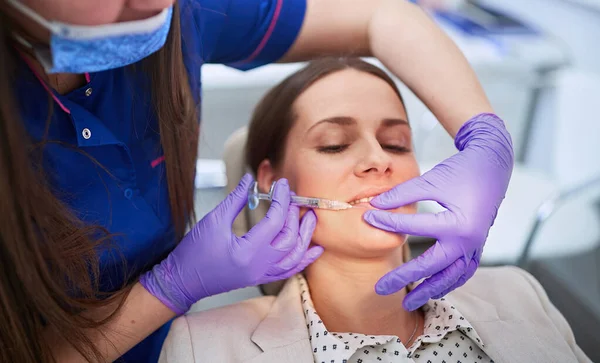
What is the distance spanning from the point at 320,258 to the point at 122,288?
435 mm

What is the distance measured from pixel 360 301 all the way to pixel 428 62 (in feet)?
1.81

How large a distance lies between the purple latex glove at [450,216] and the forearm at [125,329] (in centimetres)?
44

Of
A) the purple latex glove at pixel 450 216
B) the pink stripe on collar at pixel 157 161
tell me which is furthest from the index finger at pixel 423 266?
the pink stripe on collar at pixel 157 161

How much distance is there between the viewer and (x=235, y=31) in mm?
1344

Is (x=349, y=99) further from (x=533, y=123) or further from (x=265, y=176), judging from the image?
(x=533, y=123)

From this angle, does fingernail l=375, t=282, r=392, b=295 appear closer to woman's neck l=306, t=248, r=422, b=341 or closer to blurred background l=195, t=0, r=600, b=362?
woman's neck l=306, t=248, r=422, b=341

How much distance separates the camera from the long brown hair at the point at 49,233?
864 mm

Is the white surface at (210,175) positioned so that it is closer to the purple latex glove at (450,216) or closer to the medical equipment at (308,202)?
the medical equipment at (308,202)

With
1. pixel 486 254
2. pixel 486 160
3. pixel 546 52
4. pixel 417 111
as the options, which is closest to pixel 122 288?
pixel 486 160

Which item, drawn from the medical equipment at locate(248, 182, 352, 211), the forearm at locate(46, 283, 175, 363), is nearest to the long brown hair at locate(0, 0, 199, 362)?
the forearm at locate(46, 283, 175, 363)

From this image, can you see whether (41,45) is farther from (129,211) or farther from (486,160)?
(486,160)

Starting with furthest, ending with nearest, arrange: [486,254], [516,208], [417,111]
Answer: [417,111], [516,208], [486,254]

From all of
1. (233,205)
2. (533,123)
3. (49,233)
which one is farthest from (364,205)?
(533,123)

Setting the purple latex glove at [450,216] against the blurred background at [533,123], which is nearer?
the purple latex glove at [450,216]
